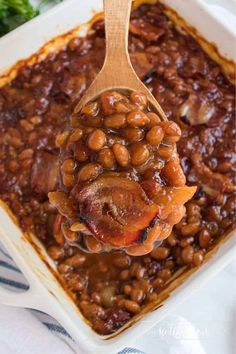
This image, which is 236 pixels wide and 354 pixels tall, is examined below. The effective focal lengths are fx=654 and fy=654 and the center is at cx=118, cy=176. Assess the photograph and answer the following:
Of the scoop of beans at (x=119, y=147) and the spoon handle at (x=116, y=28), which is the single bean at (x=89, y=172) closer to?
the scoop of beans at (x=119, y=147)

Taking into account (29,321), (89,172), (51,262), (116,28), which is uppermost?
(116,28)

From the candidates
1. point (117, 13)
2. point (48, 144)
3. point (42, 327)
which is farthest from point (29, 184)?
point (117, 13)

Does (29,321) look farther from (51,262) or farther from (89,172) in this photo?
(89,172)

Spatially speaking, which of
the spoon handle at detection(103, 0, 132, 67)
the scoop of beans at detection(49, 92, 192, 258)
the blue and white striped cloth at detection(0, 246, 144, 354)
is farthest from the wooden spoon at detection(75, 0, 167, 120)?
the blue and white striped cloth at detection(0, 246, 144, 354)

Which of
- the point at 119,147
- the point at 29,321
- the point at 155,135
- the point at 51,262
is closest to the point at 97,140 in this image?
the point at 119,147

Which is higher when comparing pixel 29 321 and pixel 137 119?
pixel 137 119

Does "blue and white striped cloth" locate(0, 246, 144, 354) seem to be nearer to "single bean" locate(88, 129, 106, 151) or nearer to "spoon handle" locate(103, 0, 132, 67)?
"single bean" locate(88, 129, 106, 151)

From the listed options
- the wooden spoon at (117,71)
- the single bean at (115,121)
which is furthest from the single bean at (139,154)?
the wooden spoon at (117,71)

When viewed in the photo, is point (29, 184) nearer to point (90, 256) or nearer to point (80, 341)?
point (90, 256)
